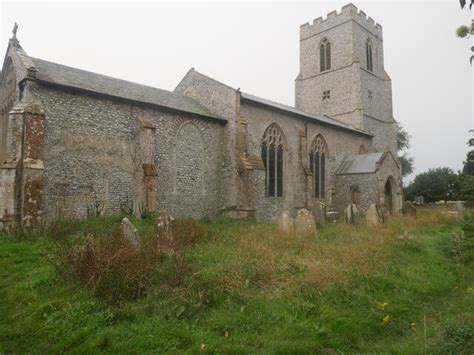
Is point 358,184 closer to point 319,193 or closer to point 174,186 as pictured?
point 319,193

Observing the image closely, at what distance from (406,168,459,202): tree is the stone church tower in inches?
377

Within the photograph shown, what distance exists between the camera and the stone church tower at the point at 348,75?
30281 mm

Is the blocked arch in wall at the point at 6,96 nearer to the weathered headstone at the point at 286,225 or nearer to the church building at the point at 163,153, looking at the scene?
the church building at the point at 163,153

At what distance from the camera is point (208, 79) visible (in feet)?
63.4

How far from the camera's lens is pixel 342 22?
102 feet

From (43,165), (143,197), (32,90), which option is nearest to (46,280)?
(43,165)

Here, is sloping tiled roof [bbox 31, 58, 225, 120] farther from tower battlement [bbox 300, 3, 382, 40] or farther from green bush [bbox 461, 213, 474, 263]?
tower battlement [bbox 300, 3, 382, 40]

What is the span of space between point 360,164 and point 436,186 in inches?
750

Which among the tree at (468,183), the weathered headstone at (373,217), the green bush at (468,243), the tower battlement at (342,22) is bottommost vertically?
the green bush at (468,243)

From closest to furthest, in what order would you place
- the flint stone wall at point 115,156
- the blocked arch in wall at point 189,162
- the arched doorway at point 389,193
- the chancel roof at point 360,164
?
the flint stone wall at point 115,156 < the blocked arch in wall at point 189,162 < the chancel roof at point 360,164 < the arched doorway at point 389,193

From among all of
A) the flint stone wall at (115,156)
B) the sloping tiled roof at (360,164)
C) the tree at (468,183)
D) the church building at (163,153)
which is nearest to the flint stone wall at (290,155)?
the church building at (163,153)

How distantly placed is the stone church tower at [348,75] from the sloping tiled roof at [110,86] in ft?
54.7

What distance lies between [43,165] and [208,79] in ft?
33.8

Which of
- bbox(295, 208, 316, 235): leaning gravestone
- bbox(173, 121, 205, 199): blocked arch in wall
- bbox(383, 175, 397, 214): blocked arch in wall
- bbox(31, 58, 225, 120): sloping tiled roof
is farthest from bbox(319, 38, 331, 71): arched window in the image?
bbox(295, 208, 316, 235): leaning gravestone
